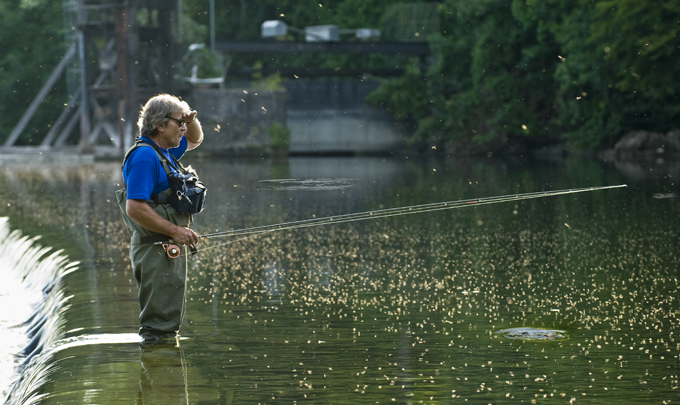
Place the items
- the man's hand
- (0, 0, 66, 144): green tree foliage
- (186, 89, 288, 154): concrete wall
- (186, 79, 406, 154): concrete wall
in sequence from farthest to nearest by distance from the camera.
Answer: (0, 0, 66, 144): green tree foliage, (186, 79, 406, 154): concrete wall, (186, 89, 288, 154): concrete wall, the man's hand

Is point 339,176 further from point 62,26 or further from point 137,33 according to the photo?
point 62,26

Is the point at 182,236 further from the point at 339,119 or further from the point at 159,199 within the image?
the point at 339,119

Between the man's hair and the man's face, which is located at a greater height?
the man's hair

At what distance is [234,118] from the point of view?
3781 centimetres

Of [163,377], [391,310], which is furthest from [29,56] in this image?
[163,377]

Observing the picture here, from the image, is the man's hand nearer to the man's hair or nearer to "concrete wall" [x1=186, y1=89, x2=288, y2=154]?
the man's hair

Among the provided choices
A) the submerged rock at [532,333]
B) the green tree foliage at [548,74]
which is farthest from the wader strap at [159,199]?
the green tree foliage at [548,74]

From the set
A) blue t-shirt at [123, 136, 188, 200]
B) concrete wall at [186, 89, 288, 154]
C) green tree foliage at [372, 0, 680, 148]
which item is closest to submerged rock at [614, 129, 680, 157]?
green tree foliage at [372, 0, 680, 148]

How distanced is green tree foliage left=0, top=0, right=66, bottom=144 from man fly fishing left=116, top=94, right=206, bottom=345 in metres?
43.9

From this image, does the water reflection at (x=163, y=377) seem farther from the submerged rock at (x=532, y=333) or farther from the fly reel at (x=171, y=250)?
the submerged rock at (x=532, y=333)

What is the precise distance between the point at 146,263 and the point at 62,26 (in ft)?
148

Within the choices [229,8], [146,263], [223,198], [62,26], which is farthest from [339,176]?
[229,8]

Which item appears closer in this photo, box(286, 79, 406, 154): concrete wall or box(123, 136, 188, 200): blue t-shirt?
box(123, 136, 188, 200): blue t-shirt

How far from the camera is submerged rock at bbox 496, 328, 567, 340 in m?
5.65
